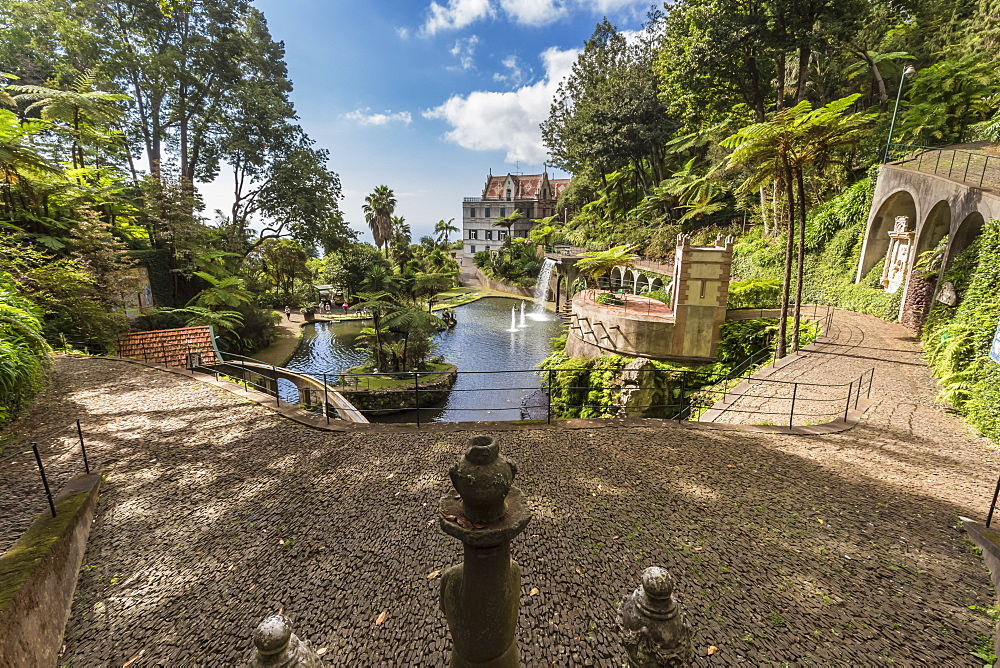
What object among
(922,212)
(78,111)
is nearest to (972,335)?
(922,212)

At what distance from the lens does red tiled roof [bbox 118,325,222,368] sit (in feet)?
39.1

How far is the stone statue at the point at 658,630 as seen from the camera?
212 cm

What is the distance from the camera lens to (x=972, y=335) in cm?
834

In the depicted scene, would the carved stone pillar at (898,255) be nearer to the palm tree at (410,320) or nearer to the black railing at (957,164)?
the black railing at (957,164)

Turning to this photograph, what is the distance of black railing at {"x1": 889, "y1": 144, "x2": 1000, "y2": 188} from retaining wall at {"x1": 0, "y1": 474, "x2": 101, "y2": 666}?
19104 millimetres

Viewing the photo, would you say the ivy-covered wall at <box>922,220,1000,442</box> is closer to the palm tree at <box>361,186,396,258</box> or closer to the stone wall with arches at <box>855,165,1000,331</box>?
the stone wall with arches at <box>855,165,1000,331</box>

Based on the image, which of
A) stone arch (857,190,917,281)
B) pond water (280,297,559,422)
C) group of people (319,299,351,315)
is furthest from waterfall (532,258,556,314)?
stone arch (857,190,917,281)

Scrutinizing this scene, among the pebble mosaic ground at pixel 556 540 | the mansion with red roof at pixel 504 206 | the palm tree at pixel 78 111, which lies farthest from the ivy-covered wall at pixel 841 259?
the mansion with red roof at pixel 504 206

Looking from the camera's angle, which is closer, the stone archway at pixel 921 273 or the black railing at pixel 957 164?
the black railing at pixel 957 164

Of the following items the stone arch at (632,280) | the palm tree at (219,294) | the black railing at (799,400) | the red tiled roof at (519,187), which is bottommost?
the black railing at (799,400)

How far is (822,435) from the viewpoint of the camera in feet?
23.1

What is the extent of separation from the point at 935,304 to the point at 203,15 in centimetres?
3364

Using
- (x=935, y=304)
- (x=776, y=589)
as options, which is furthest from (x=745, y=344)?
(x=776, y=589)

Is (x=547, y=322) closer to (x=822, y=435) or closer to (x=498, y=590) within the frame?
(x=822, y=435)
